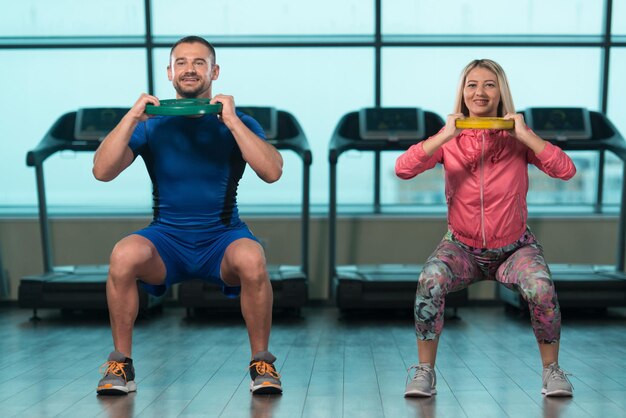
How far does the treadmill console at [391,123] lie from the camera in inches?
187

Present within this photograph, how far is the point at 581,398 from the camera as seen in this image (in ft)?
8.82

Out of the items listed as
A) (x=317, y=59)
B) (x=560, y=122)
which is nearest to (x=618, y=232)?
(x=560, y=122)

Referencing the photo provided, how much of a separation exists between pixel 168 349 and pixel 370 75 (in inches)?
104

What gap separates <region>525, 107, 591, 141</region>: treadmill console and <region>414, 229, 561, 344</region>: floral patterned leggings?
2187mm

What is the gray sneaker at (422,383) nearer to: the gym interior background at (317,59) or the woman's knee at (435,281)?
the woman's knee at (435,281)

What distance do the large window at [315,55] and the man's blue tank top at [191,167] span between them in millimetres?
2640

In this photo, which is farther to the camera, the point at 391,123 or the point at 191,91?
the point at 391,123

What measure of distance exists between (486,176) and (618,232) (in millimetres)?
2661

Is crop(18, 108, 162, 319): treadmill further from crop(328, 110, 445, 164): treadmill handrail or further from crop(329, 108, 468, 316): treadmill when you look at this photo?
crop(328, 110, 445, 164): treadmill handrail

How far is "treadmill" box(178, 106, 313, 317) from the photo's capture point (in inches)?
181

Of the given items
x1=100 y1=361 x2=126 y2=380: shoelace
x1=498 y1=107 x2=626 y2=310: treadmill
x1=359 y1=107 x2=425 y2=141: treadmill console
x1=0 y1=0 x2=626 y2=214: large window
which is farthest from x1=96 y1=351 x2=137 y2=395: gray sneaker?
x1=0 y1=0 x2=626 y2=214: large window

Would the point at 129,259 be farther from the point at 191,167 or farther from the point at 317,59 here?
the point at 317,59

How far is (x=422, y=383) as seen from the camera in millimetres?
2701
